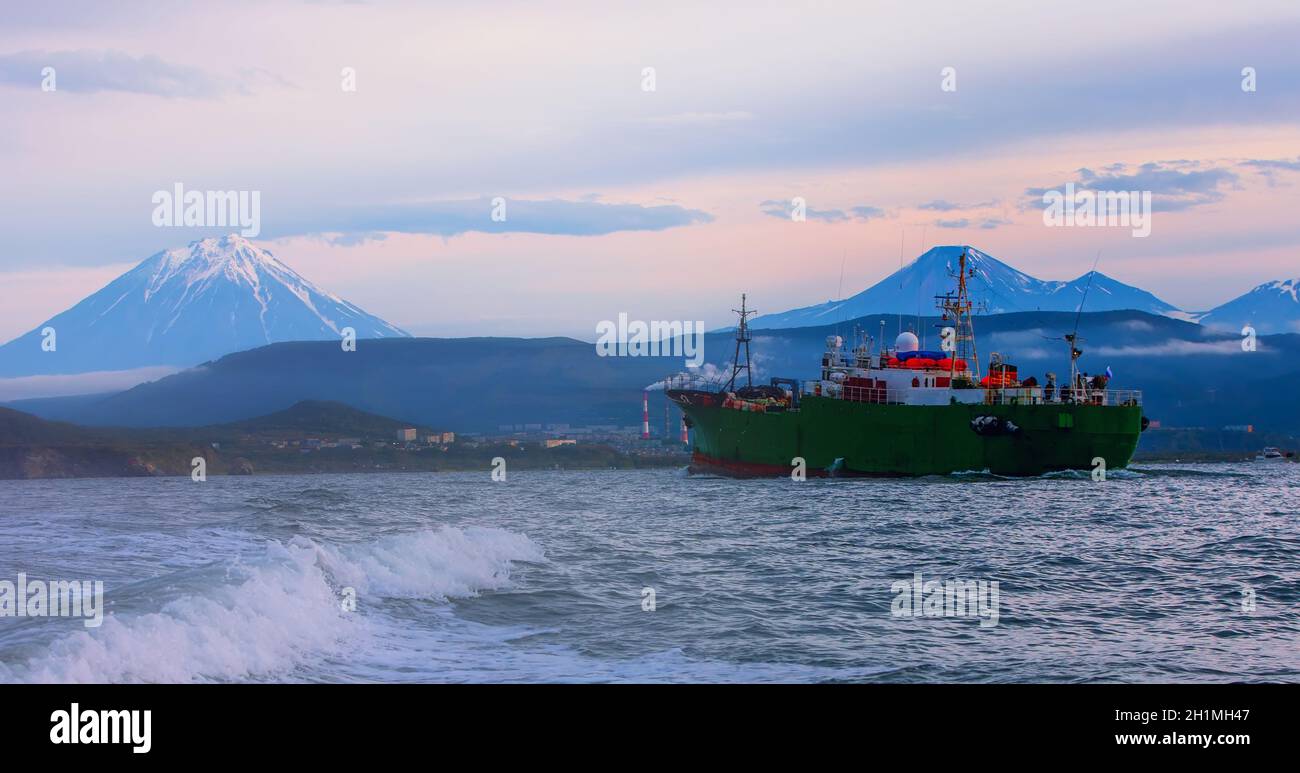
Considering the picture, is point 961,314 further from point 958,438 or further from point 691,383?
point 691,383

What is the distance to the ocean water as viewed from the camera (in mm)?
14805

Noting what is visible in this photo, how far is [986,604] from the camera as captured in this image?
789 inches

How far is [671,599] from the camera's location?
69.8ft

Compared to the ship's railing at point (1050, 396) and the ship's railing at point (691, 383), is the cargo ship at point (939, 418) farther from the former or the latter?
the ship's railing at point (691, 383)

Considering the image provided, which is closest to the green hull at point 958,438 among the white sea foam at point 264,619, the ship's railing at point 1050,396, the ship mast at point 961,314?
the ship's railing at point 1050,396

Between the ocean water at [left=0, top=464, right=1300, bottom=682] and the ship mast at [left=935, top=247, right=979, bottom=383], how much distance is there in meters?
32.3

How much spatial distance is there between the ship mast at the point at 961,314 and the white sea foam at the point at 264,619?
5293 centimetres

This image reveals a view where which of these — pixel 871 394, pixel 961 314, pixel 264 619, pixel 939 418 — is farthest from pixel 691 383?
pixel 264 619

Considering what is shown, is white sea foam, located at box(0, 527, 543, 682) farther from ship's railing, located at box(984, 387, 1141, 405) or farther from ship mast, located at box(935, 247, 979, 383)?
ship mast, located at box(935, 247, 979, 383)

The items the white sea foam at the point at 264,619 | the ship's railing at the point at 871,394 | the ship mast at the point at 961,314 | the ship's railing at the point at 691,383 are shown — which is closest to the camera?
the white sea foam at the point at 264,619

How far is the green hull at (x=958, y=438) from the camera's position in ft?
217
